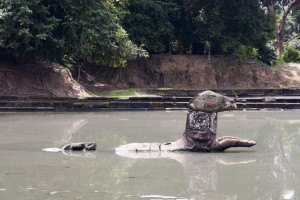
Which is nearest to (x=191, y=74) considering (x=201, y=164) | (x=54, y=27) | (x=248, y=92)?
(x=248, y=92)

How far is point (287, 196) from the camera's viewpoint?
6.38 metres

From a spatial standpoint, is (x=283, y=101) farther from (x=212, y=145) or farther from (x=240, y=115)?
(x=212, y=145)

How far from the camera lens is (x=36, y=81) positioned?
23.3 m

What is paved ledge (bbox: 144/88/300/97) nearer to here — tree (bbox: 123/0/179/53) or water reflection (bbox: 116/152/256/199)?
tree (bbox: 123/0/179/53)

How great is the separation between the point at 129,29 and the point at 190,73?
15.6 feet

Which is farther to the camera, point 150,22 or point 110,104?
point 150,22

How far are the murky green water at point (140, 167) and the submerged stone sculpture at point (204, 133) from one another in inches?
10.0

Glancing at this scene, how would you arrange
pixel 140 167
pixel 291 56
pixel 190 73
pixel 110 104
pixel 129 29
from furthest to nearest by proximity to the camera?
pixel 291 56 → pixel 190 73 → pixel 129 29 → pixel 110 104 → pixel 140 167

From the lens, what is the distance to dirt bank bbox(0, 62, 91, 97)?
2264cm

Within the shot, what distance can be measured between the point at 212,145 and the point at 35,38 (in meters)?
12.9

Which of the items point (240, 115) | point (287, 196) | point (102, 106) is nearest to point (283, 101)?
point (240, 115)

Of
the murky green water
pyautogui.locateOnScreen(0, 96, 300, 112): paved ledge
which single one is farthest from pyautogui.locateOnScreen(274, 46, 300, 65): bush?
the murky green water

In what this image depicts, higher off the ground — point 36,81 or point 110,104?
point 36,81

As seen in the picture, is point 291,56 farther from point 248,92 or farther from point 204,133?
point 204,133
